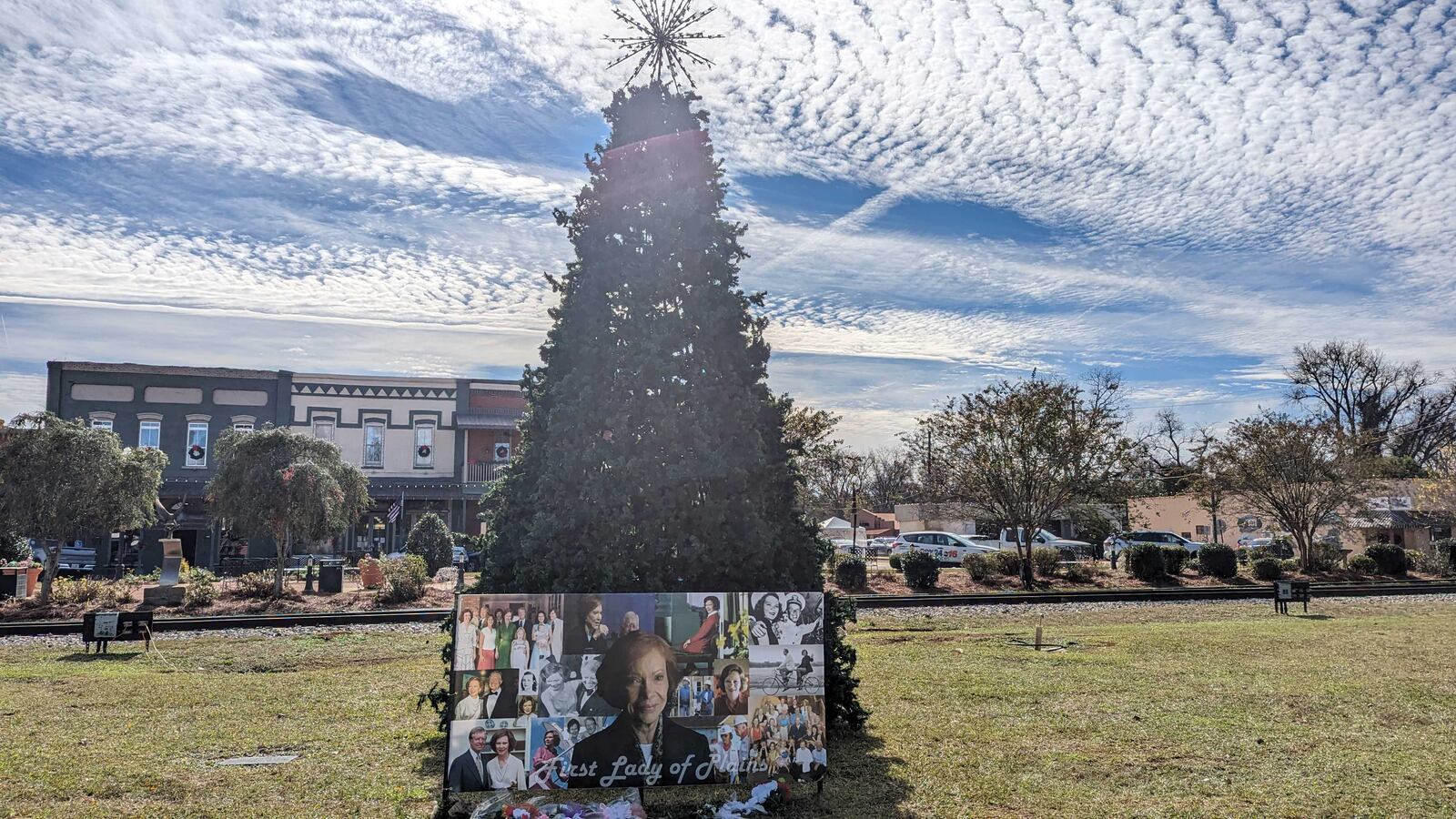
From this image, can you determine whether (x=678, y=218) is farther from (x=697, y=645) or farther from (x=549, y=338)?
(x=697, y=645)

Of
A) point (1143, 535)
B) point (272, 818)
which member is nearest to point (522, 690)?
point (272, 818)

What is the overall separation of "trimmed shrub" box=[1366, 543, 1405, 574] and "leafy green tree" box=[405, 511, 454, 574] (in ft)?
99.8

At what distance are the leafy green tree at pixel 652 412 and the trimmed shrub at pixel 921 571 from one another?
62.0 ft

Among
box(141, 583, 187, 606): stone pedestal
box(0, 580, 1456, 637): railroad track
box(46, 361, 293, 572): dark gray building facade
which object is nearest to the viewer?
box(0, 580, 1456, 637): railroad track

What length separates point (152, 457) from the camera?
2294 cm

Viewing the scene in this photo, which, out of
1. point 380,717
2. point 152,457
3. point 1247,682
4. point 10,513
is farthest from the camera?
point 152,457

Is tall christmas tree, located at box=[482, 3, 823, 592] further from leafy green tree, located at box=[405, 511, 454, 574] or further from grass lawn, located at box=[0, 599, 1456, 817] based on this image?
leafy green tree, located at box=[405, 511, 454, 574]

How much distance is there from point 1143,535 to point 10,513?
138 ft

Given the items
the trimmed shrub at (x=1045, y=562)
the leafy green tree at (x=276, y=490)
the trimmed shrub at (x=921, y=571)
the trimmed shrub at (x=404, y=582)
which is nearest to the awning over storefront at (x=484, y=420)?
the leafy green tree at (x=276, y=490)

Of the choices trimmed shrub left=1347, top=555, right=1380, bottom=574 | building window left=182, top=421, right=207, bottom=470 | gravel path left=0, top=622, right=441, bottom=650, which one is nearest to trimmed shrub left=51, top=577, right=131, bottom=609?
gravel path left=0, top=622, right=441, bottom=650

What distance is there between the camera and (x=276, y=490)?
22469 millimetres

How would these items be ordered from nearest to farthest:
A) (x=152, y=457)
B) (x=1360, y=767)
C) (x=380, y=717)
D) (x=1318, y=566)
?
(x=1360, y=767) → (x=380, y=717) → (x=152, y=457) → (x=1318, y=566)

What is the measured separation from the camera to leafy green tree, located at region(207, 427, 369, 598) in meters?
22.5

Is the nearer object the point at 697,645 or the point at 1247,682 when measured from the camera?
the point at 697,645
